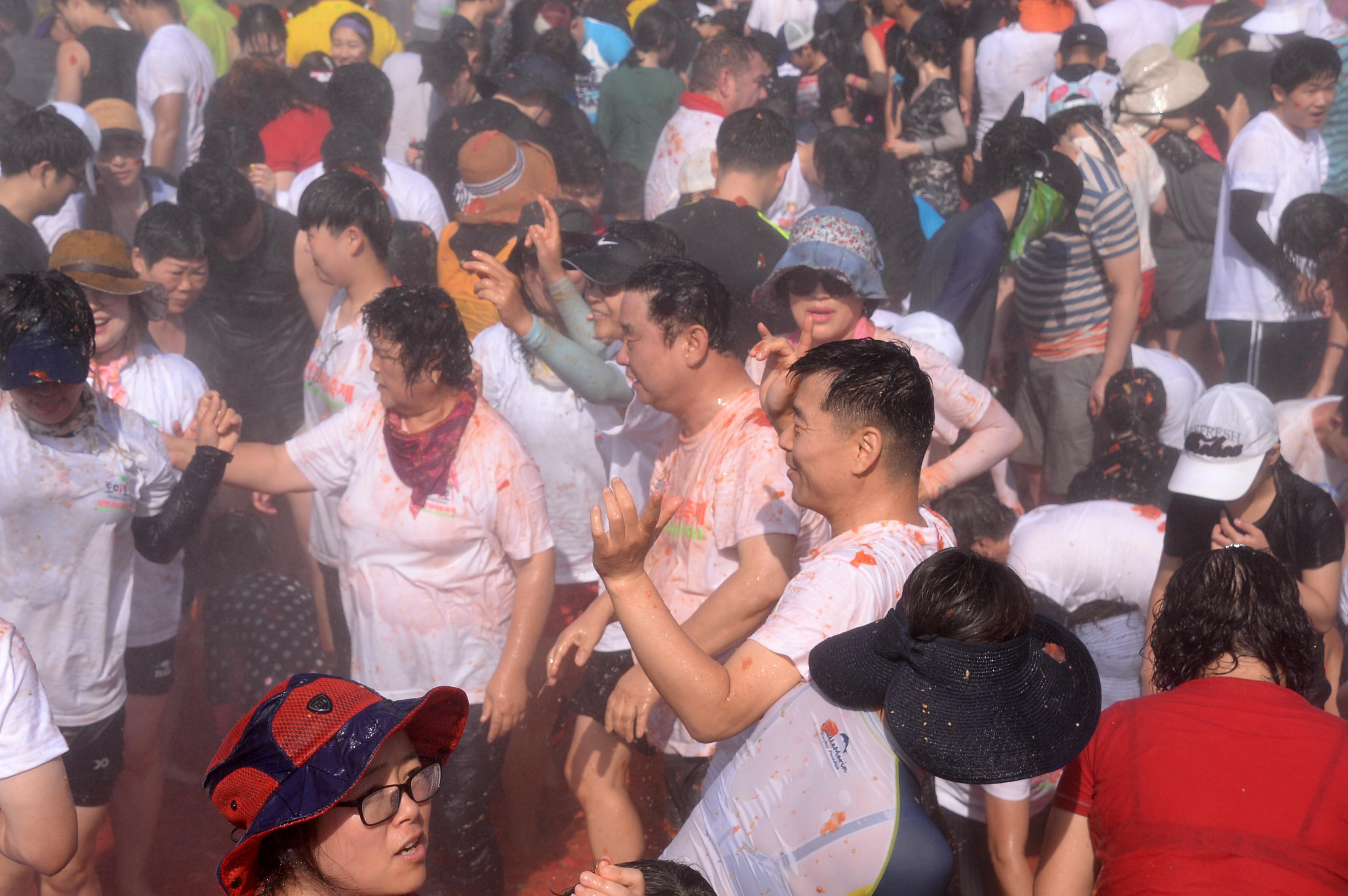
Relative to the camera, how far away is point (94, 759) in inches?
122

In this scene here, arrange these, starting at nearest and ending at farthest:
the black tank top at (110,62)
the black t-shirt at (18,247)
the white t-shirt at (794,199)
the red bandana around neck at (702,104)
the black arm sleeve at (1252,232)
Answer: the black t-shirt at (18,247)
the black arm sleeve at (1252,232)
the white t-shirt at (794,199)
the red bandana around neck at (702,104)
the black tank top at (110,62)

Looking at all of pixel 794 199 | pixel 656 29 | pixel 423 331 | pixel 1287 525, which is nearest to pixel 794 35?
pixel 656 29

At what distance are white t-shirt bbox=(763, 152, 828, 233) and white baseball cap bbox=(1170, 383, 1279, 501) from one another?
2.59 meters

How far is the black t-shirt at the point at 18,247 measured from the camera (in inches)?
174

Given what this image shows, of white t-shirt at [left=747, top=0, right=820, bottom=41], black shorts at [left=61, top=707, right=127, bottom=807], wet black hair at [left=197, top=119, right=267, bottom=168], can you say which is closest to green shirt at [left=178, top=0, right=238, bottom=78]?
wet black hair at [left=197, top=119, right=267, bottom=168]

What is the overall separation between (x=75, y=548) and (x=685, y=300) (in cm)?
182

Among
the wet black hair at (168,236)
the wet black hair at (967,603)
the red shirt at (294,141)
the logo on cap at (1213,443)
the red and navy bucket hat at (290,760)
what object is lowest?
the red shirt at (294,141)

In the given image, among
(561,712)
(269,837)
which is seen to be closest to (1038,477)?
(561,712)

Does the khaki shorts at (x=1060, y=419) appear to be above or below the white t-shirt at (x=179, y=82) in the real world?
below

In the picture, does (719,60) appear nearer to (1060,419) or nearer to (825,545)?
(1060,419)

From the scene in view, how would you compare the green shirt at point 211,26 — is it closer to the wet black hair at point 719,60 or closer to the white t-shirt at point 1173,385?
the wet black hair at point 719,60

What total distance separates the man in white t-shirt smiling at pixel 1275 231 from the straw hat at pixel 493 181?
3470 millimetres

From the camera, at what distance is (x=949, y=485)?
3602mm

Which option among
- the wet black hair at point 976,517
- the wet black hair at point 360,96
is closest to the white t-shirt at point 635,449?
the wet black hair at point 976,517
